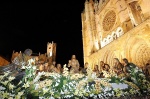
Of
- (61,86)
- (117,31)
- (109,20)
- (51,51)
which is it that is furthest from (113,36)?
(51,51)

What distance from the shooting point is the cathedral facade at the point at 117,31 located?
14.6 metres

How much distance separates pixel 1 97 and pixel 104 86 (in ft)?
8.39

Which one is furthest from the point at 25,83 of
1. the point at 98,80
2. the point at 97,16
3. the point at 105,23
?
the point at 97,16

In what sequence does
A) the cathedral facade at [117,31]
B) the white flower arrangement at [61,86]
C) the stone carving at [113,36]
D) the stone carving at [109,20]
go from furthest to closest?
1. the stone carving at [109,20]
2. the stone carving at [113,36]
3. the cathedral facade at [117,31]
4. the white flower arrangement at [61,86]

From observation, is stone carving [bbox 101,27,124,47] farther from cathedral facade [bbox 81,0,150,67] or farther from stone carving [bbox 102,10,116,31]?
stone carving [bbox 102,10,116,31]

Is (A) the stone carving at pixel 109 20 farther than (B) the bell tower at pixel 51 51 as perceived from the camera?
No

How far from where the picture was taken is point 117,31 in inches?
725

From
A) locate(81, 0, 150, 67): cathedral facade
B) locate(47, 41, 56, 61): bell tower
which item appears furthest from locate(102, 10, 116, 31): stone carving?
locate(47, 41, 56, 61): bell tower

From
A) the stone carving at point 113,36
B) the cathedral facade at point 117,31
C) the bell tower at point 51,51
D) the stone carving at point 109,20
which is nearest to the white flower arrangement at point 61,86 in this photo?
the cathedral facade at point 117,31

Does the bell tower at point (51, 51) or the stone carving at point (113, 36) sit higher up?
the bell tower at point (51, 51)

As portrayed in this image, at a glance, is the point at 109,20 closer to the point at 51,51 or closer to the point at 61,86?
the point at 61,86

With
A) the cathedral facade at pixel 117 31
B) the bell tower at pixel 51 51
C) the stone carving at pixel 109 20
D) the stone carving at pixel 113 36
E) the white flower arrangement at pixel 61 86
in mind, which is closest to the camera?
the white flower arrangement at pixel 61 86

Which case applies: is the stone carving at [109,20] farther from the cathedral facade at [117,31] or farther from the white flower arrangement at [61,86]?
the white flower arrangement at [61,86]

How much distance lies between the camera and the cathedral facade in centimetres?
1456
